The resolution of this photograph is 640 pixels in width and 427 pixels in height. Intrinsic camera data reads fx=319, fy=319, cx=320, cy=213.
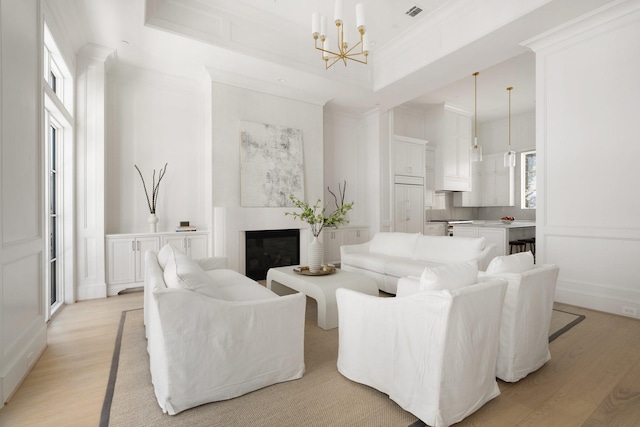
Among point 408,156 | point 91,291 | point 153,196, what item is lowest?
point 91,291

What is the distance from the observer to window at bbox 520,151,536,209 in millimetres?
7859

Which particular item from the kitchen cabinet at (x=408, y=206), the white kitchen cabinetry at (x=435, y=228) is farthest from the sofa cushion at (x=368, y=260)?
the white kitchen cabinetry at (x=435, y=228)

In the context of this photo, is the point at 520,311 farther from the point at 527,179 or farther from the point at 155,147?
the point at 527,179

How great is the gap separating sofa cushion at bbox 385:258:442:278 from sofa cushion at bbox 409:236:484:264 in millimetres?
107

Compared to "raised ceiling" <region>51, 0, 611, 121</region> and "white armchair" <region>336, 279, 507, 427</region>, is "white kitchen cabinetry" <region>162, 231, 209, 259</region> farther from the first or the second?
"white armchair" <region>336, 279, 507, 427</region>

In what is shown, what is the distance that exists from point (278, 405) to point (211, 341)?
520mm

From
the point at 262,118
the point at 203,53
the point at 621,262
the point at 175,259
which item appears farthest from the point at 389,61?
the point at 175,259

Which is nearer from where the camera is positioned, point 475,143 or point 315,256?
point 315,256

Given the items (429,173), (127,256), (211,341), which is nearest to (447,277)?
(211,341)

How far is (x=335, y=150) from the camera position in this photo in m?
6.57

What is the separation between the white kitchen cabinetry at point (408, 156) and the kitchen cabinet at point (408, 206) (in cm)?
21

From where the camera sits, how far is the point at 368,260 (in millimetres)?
4215

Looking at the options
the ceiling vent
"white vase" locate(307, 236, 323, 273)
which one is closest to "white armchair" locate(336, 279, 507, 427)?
"white vase" locate(307, 236, 323, 273)

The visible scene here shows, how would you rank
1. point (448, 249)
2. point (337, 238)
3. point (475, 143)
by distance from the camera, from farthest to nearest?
point (337, 238), point (475, 143), point (448, 249)
